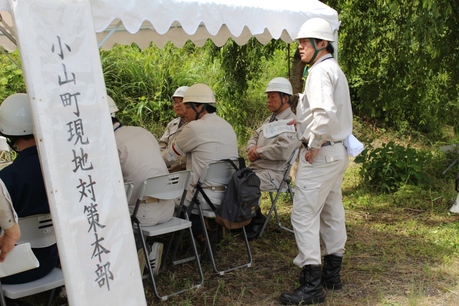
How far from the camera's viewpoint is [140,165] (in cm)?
442

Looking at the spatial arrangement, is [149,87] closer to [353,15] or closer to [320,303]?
[353,15]

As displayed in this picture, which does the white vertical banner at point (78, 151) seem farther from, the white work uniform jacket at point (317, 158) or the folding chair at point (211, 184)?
the folding chair at point (211, 184)

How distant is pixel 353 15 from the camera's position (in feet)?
25.7

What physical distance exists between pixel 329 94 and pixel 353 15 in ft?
13.9

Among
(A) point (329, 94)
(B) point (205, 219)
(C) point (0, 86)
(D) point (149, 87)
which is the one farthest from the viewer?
(D) point (149, 87)

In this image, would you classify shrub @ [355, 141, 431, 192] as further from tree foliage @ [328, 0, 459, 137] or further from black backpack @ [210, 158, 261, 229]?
black backpack @ [210, 158, 261, 229]

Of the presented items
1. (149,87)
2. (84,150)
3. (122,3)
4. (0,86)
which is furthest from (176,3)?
(149,87)

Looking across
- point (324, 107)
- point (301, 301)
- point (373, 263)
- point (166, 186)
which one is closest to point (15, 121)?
point (166, 186)

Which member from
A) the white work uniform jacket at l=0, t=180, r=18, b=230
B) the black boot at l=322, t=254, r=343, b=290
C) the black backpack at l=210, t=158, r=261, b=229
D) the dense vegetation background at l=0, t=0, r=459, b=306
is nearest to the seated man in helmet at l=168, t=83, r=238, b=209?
the black backpack at l=210, t=158, r=261, b=229

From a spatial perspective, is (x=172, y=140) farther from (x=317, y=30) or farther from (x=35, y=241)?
(x=35, y=241)

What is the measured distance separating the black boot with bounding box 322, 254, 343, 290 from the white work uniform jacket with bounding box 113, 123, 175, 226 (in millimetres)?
1300

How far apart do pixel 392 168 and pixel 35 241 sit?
5.41 metres

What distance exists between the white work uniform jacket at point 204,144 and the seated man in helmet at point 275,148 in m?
0.60

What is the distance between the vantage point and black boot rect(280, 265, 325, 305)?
420cm
